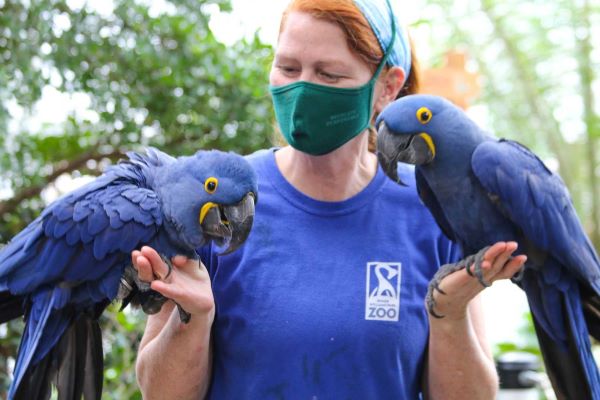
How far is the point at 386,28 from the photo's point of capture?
1676mm

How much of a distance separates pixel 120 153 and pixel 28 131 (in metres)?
0.34

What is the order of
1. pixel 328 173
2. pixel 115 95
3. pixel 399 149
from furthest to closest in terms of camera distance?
1. pixel 115 95
2. pixel 328 173
3. pixel 399 149

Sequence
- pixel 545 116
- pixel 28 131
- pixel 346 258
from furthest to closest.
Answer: pixel 545 116 → pixel 28 131 → pixel 346 258

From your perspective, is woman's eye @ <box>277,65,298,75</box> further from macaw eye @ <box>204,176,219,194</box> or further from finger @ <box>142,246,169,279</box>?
finger @ <box>142,246,169,279</box>

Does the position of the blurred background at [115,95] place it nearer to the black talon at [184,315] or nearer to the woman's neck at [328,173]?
the woman's neck at [328,173]

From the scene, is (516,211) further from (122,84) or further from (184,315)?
(122,84)

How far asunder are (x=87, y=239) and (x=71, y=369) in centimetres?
33

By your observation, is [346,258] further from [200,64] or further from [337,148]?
[200,64]

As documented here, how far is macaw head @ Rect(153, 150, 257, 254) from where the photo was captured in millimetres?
1593

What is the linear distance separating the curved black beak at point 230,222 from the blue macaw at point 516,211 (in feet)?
1.06

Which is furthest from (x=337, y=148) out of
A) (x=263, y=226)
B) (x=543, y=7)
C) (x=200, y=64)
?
(x=543, y=7)

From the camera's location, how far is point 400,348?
5.19 ft

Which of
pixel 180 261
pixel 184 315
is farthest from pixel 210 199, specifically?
pixel 184 315

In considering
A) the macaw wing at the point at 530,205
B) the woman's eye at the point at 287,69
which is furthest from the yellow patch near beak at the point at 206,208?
the macaw wing at the point at 530,205
